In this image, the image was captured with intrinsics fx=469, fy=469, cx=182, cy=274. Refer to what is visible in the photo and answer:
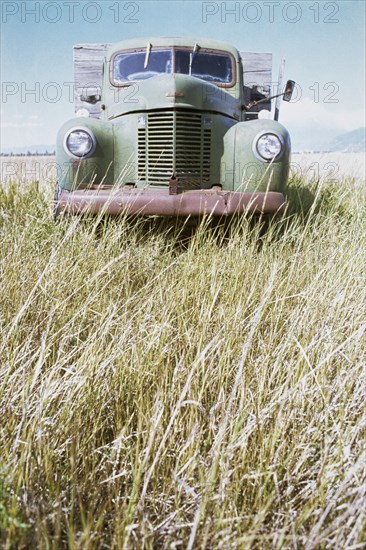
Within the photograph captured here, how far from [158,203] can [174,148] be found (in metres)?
0.53

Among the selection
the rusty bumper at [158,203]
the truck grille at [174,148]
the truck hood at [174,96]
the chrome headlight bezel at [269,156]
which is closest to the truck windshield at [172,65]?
the truck hood at [174,96]

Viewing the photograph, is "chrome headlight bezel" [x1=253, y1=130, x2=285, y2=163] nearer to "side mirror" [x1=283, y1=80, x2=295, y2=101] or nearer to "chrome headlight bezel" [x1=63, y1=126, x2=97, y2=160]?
"side mirror" [x1=283, y1=80, x2=295, y2=101]

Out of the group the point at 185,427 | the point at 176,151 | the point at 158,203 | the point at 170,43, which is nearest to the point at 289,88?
the point at 170,43

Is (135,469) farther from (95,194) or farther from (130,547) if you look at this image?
(95,194)

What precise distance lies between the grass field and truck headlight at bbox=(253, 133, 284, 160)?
4.18 ft

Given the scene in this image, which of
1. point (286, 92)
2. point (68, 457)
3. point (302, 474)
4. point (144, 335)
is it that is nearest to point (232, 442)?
point (302, 474)

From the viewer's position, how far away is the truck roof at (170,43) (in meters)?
4.09

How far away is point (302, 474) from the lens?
1161 millimetres

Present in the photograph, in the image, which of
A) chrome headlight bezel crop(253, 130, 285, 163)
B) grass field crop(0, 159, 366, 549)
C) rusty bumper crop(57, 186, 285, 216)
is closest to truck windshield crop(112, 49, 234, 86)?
chrome headlight bezel crop(253, 130, 285, 163)

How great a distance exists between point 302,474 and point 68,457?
0.60 metres

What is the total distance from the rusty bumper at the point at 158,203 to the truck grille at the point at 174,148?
0.38 meters

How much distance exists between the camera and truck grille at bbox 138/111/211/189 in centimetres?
326

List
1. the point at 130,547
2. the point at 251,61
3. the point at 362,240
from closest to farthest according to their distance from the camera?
the point at 130,547 < the point at 362,240 < the point at 251,61

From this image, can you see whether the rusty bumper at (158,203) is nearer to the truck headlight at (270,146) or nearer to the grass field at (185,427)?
the truck headlight at (270,146)
